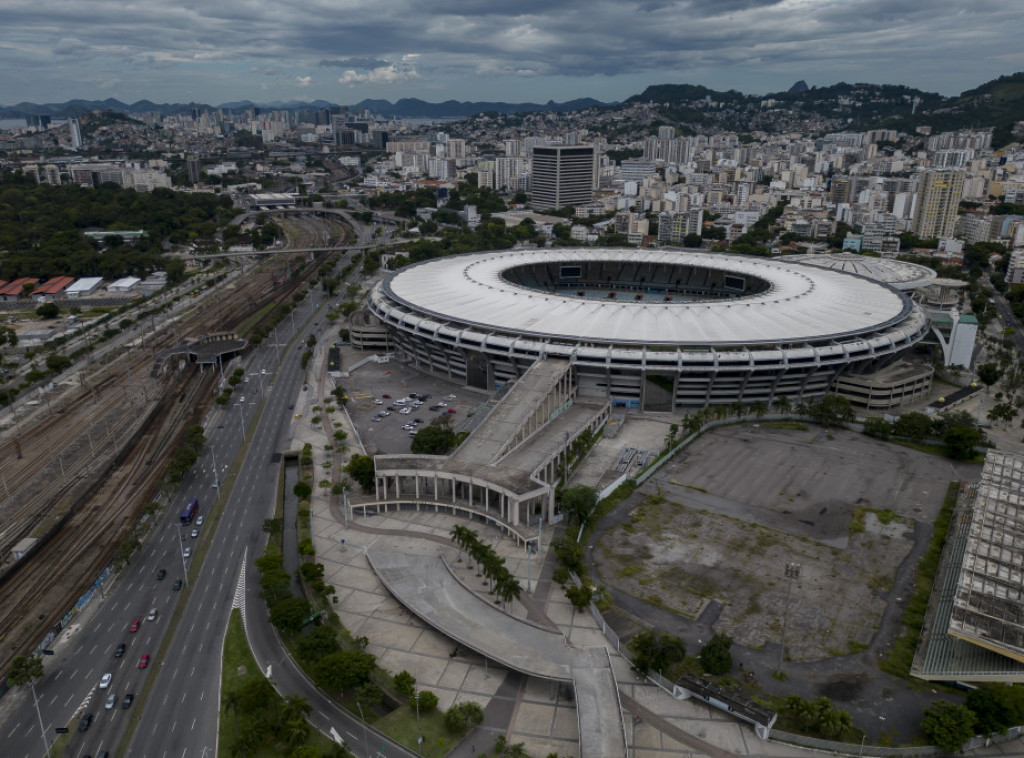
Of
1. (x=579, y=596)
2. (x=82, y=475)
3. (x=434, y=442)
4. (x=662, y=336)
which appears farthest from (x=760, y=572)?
(x=82, y=475)

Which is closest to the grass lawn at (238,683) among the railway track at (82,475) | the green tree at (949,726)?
the railway track at (82,475)

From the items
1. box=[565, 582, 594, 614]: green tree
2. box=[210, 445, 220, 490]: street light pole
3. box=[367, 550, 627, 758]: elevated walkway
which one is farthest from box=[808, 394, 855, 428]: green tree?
box=[210, 445, 220, 490]: street light pole

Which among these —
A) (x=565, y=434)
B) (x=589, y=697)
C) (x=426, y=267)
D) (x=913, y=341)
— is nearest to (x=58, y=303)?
(x=426, y=267)

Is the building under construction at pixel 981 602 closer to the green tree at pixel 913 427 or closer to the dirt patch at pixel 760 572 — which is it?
the dirt patch at pixel 760 572

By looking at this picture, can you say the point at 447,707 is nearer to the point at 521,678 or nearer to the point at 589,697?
the point at 521,678

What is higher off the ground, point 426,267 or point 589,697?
point 426,267

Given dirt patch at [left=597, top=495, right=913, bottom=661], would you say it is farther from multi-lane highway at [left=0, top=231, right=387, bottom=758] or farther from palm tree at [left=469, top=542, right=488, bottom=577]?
multi-lane highway at [left=0, top=231, right=387, bottom=758]
